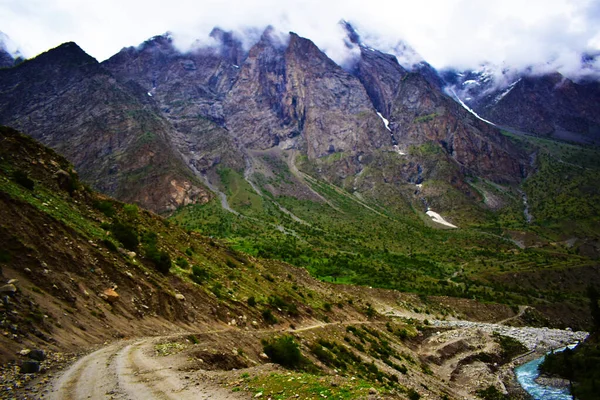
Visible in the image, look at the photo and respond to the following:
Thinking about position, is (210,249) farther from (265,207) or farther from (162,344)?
(265,207)

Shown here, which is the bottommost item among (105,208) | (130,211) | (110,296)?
(110,296)

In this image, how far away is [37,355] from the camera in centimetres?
1238

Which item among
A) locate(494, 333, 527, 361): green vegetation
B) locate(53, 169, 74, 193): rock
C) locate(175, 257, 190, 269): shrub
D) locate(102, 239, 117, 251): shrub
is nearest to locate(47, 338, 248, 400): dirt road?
locate(102, 239, 117, 251): shrub

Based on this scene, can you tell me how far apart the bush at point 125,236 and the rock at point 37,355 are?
1383 cm

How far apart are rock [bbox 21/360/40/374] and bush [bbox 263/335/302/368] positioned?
38.7ft

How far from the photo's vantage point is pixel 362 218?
189875mm

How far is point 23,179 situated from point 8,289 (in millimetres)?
11110

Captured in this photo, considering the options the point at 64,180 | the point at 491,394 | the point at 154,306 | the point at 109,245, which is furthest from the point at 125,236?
the point at 491,394

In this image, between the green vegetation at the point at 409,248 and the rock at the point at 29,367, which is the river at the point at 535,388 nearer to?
the green vegetation at the point at 409,248

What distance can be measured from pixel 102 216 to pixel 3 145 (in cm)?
771

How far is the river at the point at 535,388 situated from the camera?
4106cm

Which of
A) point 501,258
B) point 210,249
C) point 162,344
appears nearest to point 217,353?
point 162,344

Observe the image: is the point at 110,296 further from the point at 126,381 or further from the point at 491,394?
the point at 491,394

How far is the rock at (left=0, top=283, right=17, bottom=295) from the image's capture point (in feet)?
45.6
